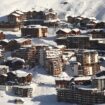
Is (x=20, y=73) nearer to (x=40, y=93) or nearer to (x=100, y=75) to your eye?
(x=40, y=93)

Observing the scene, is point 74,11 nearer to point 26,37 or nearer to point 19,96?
point 26,37

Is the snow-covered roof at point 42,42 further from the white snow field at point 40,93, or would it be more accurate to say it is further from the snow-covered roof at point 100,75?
the snow-covered roof at point 100,75

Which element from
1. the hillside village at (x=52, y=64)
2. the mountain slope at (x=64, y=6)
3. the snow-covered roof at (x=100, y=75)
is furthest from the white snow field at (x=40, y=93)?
the mountain slope at (x=64, y=6)

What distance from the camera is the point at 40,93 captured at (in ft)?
211

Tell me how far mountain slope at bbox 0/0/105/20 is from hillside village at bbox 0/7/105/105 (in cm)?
1447

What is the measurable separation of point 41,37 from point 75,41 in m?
5.48

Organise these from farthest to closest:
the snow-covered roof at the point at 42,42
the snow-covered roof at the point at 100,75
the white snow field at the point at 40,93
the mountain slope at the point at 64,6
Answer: the mountain slope at the point at 64,6, the snow-covered roof at the point at 42,42, the snow-covered roof at the point at 100,75, the white snow field at the point at 40,93

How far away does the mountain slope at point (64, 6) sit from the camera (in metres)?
107

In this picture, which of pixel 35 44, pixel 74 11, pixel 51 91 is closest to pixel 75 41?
pixel 35 44

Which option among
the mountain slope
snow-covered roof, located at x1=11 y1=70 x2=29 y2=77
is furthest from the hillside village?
the mountain slope

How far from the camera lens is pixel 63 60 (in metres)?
71.5

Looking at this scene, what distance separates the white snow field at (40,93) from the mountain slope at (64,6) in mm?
39295

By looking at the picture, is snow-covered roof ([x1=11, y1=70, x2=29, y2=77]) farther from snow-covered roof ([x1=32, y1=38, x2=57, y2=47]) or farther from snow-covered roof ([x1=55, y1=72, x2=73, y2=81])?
snow-covered roof ([x1=32, y1=38, x2=57, y2=47])

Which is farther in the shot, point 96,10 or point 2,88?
point 96,10
